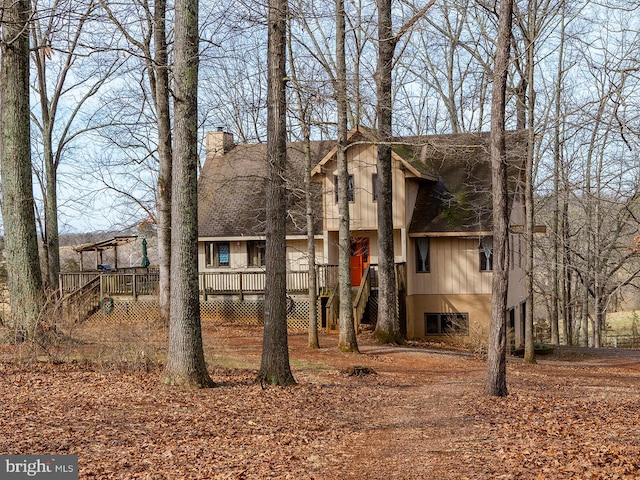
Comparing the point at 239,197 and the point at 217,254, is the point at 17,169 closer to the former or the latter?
the point at 217,254

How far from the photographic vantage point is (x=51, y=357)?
14.9 meters

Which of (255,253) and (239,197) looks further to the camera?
(239,197)

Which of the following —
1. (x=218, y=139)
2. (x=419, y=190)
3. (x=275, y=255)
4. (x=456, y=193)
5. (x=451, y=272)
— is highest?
(x=218, y=139)

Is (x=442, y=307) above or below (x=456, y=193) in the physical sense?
below

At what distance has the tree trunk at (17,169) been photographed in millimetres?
15602

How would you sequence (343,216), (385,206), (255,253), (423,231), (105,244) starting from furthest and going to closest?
(105,244) → (255,253) → (423,231) → (385,206) → (343,216)

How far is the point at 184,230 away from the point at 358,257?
17721 millimetres

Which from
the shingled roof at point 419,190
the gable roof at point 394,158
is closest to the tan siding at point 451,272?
the shingled roof at point 419,190

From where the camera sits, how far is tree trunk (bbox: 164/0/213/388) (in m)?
13.0

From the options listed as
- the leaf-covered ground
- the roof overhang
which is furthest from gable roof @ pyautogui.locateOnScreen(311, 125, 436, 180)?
the leaf-covered ground

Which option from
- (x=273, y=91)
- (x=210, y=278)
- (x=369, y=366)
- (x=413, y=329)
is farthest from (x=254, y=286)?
(x=273, y=91)

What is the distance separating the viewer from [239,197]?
32.6 m

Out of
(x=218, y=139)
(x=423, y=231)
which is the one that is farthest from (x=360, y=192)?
(x=218, y=139)

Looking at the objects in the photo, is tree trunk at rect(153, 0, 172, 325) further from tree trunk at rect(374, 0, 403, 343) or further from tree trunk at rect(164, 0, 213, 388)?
tree trunk at rect(374, 0, 403, 343)
